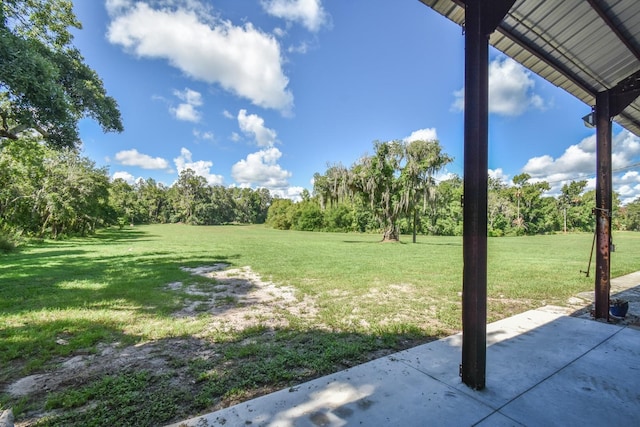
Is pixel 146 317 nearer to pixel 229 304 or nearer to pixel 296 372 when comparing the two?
pixel 229 304

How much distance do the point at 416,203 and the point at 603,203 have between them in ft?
44.3

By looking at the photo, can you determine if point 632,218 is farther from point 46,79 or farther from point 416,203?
point 46,79

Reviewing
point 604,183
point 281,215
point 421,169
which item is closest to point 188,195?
point 281,215

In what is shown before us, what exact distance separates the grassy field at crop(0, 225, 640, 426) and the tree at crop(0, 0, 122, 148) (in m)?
3.10

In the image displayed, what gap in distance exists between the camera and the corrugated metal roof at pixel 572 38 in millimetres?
2352

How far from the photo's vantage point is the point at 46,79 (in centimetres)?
433

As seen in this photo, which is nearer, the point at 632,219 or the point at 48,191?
the point at 48,191

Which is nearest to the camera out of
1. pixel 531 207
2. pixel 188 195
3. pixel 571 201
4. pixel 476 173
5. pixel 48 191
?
pixel 476 173

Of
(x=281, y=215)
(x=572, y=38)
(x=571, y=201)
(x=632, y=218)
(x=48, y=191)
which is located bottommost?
(x=281, y=215)

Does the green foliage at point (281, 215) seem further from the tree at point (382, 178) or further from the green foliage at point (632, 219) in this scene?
the green foliage at point (632, 219)

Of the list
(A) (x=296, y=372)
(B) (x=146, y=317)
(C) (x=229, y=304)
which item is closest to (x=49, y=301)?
(B) (x=146, y=317)

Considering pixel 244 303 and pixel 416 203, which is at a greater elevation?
pixel 416 203

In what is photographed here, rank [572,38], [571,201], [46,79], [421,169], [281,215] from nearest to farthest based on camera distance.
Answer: [572,38], [46,79], [421,169], [571,201], [281,215]

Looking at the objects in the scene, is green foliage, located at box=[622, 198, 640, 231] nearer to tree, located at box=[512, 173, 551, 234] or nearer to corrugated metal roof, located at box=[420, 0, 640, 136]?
tree, located at box=[512, 173, 551, 234]
